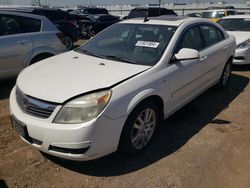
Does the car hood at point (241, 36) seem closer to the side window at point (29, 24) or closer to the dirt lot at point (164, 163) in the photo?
the dirt lot at point (164, 163)

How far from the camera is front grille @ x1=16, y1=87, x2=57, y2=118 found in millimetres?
2572

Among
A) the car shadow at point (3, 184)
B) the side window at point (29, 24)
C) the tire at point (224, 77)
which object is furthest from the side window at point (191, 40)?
the side window at point (29, 24)

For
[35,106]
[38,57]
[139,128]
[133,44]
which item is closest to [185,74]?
[133,44]

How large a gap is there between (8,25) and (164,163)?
4120 millimetres

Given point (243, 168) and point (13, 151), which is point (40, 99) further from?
point (243, 168)

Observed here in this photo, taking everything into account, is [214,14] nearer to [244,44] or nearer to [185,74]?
[244,44]

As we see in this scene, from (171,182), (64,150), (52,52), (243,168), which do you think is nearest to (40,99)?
(64,150)

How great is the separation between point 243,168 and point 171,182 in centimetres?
90

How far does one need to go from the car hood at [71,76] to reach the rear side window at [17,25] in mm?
2109

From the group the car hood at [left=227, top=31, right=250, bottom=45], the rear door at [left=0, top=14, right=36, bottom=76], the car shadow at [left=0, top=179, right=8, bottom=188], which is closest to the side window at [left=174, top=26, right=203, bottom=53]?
the car shadow at [left=0, top=179, right=8, bottom=188]

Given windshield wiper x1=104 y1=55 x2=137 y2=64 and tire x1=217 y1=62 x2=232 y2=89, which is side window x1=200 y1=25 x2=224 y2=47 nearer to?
tire x1=217 y1=62 x2=232 y2=89

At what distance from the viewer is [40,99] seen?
2.64 meters

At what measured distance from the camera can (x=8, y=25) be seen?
17.0ft

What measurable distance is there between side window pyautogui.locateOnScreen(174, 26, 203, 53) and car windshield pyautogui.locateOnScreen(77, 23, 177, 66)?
19cm
